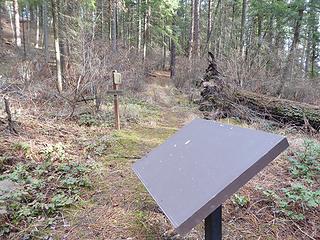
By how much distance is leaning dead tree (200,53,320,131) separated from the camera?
6.61 m

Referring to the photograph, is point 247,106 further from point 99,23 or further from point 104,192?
point 99,23

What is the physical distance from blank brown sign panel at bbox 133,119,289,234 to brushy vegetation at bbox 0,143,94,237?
3.91 feet

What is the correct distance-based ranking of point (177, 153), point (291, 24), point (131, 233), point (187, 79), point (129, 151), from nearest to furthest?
point (177, 153) < point (131, 233) < point (129, 151) < point (187, 79) < point (291, 24)

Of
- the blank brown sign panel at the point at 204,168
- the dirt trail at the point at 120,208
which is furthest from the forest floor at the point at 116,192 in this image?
the blank brown sign panel at the point at 204,168

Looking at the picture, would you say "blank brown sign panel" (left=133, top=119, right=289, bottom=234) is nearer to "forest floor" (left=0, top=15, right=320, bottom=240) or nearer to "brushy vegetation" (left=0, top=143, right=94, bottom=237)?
"forest floor" (left=0, top=15, right=320, bottom=240)

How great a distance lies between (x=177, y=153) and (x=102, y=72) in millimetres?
5156

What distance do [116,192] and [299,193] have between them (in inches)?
83.2

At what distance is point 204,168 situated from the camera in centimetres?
181

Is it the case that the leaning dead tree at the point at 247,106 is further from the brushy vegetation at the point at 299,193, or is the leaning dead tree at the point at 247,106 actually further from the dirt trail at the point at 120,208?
the dirt trail at the point at 120,208

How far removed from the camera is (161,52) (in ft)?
83.6

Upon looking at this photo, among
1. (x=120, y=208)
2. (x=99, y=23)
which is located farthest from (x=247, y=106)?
(x=99, y=23)

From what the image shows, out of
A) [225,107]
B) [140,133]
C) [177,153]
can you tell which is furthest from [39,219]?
[225,107]

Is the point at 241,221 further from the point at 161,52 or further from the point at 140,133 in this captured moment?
the point at 161,52

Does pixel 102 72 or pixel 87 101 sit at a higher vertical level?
pixel 102 72
